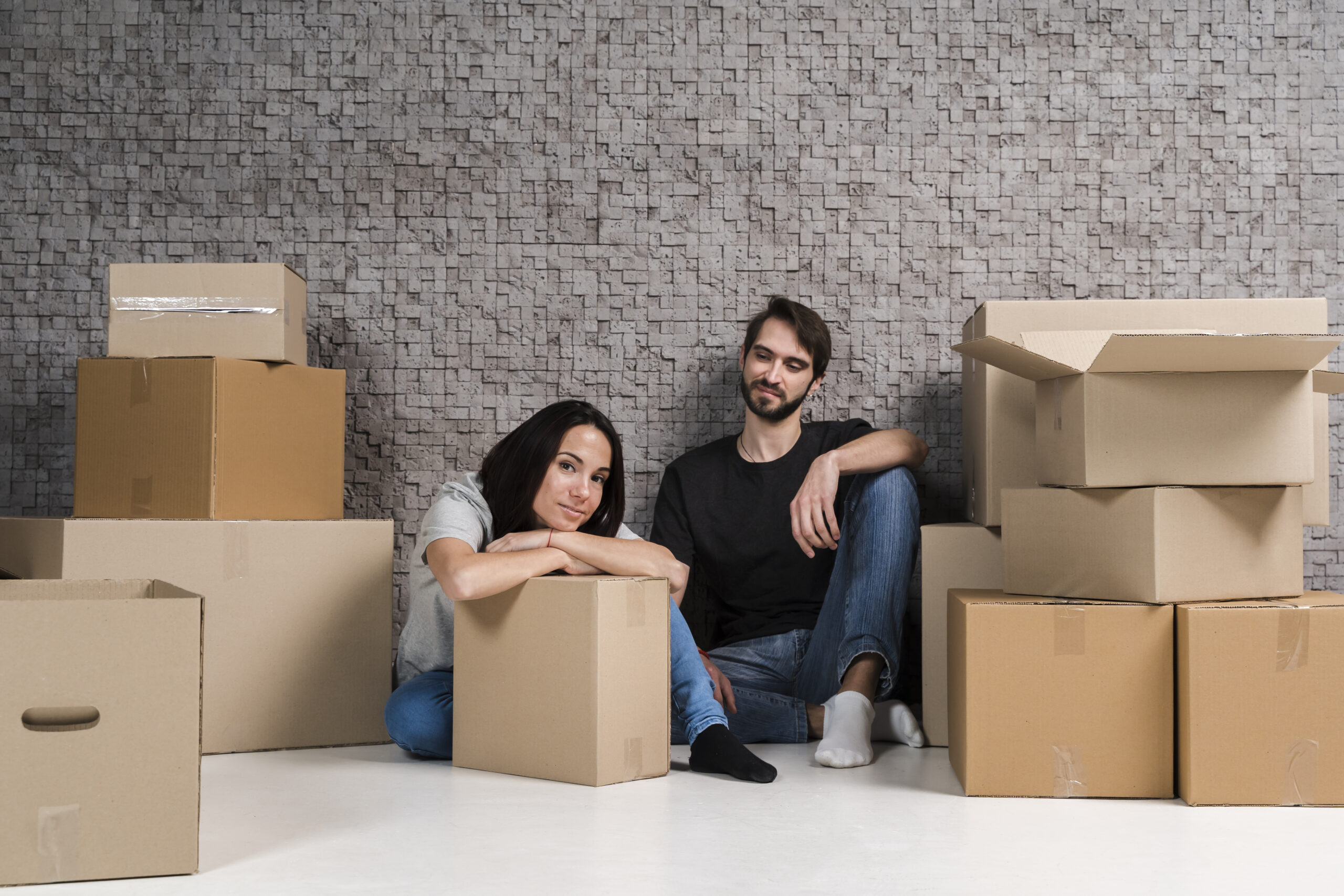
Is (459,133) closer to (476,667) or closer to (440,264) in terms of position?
(440,264)

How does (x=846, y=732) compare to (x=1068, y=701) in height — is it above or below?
below

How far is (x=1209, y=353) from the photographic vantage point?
4.75 ft

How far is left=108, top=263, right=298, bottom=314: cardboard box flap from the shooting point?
Result: 1.97 metres

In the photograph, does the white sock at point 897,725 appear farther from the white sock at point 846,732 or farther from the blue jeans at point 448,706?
the blue jeans at point 448,706

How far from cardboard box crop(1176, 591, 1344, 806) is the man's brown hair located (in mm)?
974

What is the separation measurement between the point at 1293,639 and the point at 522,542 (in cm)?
124

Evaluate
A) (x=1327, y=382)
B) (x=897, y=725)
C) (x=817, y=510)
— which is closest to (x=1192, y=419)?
(x=1327, y=382)

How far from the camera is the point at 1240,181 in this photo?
7.66 feet

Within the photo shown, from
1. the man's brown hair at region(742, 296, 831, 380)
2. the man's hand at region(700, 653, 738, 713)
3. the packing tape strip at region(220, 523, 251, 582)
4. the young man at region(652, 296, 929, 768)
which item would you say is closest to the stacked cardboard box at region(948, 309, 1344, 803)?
the young man at region(652, 296, 929, 768)

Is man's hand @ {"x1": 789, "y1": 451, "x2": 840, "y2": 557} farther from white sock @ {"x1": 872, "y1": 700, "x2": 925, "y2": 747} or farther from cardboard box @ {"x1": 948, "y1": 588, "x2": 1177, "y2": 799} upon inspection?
cardboard box @ {"x1": 948, "y1": 588, "x2": 1177, "y2": 799}

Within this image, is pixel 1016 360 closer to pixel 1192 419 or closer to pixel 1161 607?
pixel 1192 419

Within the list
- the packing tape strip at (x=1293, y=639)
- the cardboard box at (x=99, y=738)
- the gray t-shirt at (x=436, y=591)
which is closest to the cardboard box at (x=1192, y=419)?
the packing tape strip at (x=1293, y=639)

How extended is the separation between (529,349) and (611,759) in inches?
43.8

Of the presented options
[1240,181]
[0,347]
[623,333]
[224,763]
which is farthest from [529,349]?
[1240,181]
